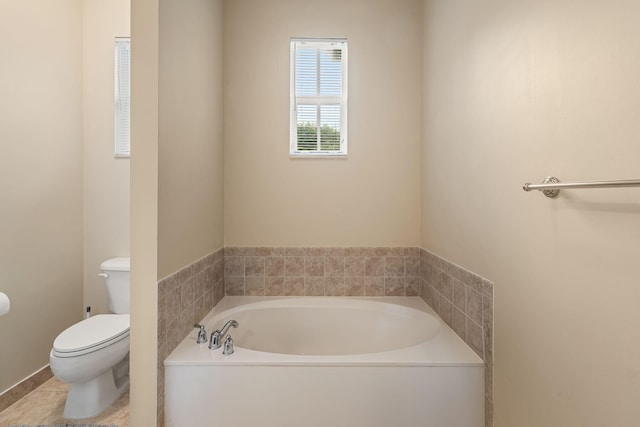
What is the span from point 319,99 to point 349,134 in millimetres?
364

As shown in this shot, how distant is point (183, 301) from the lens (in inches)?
63.7

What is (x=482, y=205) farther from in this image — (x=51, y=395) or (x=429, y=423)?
(x=51, y=395)

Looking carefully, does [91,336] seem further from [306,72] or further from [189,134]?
[306,72]

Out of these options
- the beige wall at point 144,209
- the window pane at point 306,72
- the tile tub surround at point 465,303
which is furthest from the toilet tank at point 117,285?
the tile tub surround at point 465,303

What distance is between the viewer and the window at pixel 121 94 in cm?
250

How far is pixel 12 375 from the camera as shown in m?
1.97

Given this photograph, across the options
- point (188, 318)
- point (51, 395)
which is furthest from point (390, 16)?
point (51, 395)

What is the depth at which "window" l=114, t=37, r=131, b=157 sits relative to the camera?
2.50 metres

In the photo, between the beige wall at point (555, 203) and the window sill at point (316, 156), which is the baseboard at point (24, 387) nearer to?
the window sill at point (316, 156)

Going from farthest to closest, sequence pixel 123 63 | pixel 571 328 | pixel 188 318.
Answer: pixel 123 63, pixel 188 318, pixel 571 328

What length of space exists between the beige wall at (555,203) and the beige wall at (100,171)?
101 inches

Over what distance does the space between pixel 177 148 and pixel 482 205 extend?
151 cm

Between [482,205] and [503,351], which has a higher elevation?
[482,205]

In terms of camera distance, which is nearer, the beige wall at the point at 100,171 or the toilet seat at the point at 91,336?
the toilet seat at the point at 91,336
